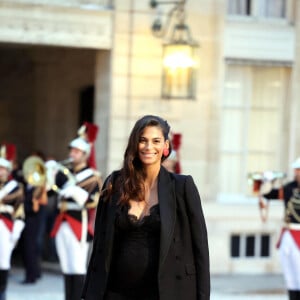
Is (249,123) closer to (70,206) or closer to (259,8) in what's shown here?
(259,8)

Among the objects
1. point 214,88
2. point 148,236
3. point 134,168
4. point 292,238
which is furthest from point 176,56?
point 148,236

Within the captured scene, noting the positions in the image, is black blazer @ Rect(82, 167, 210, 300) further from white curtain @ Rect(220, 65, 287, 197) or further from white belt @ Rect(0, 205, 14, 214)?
white curtain @ Rect(220, 65, 287, 197)

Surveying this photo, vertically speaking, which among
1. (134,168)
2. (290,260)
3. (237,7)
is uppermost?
(237,7)

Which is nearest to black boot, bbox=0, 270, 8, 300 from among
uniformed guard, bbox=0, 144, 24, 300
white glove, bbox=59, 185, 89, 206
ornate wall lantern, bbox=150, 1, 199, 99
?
uniformed guard, bbox=0, 144, 24, 300

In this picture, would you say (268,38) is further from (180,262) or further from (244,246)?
(180,262)

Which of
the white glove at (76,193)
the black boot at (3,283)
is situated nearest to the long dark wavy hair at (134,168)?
the white glove at (76,193)

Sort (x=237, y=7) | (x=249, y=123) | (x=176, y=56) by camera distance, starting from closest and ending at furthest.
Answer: (x=176, y=56), (x=237, y=7), (x=249, y=123)

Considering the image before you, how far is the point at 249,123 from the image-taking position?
11.7 metres

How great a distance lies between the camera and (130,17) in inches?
423

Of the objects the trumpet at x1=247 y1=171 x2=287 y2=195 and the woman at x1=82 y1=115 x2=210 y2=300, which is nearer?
the woman at x1=82 y1=115 x2=210 y2=300

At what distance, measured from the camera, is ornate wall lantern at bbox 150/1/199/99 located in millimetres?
10539

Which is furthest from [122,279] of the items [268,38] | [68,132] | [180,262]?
[68,132]

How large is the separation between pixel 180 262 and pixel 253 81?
7.36 metres

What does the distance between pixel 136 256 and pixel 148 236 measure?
0.12m
